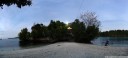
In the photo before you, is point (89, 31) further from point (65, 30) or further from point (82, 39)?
point (65, 30)

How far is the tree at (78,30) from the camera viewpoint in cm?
8175

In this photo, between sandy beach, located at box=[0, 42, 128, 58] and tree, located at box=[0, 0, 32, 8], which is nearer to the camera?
tree, located at box=[0, 0, 32, 8]

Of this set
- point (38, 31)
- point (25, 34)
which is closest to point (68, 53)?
point (38, 31)

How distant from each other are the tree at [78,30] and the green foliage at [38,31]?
42.9 m

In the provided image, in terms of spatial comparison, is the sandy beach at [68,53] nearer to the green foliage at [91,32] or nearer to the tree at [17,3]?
the tree at [17,3]

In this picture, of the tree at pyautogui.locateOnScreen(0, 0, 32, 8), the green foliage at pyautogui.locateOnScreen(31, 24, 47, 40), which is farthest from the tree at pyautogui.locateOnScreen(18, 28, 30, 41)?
the tree at pyautogui.locateOnScreen(0, 0, 32, 8)

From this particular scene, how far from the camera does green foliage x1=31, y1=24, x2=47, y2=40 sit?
12722 cm

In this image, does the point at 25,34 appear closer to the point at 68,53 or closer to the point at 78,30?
the point at 78,30

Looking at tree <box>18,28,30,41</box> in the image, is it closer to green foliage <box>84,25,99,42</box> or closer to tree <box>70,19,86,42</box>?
tree <box>70,19,86,42</box>

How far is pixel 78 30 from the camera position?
82.1m

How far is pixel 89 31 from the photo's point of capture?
82.8 meters

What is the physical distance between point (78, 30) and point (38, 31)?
49.9m

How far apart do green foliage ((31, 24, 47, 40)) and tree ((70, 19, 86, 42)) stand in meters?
42.9

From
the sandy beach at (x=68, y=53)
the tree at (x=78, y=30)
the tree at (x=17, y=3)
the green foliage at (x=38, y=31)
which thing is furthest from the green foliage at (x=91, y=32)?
the tree at (x=17, y=3)
